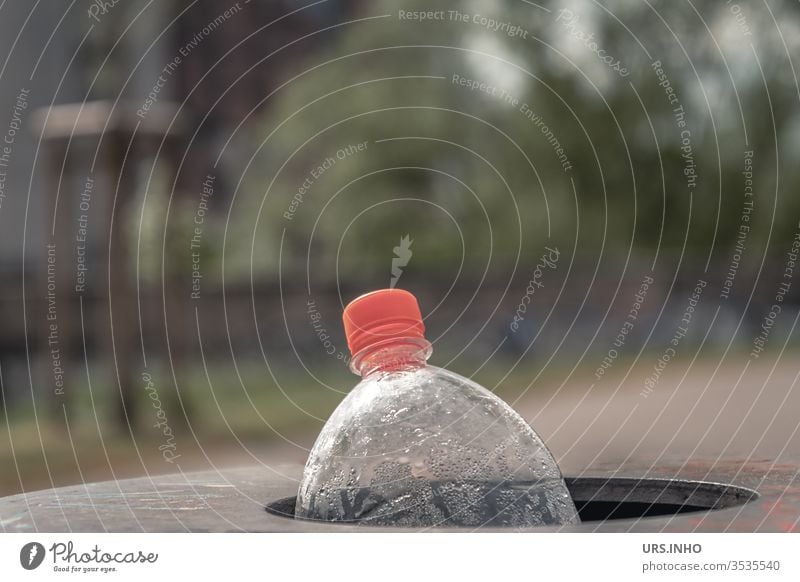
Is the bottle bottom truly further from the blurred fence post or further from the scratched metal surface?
the blurred fence post

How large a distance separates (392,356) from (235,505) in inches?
7.2

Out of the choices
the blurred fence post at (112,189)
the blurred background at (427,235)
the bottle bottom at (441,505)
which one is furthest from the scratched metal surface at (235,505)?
the blurred fence post at (112,189)

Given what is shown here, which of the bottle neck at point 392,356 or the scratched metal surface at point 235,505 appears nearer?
the scratched metal surface at point 235,505

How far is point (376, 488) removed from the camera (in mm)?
886

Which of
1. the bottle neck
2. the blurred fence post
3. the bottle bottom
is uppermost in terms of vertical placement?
the blurred fence post

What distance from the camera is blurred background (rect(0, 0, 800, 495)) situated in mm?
4219

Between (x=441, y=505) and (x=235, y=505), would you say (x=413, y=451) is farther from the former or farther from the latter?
(x=235, y=505)

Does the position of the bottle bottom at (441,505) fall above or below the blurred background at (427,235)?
below

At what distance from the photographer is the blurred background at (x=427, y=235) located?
4219 millimetres

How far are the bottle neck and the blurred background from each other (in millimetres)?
2607

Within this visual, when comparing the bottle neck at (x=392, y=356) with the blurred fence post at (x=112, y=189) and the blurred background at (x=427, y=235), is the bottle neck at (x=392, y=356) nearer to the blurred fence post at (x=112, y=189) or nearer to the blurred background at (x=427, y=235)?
the blurred background at (x=427, y=235)

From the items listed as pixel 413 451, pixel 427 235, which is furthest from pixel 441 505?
pixel 427 235

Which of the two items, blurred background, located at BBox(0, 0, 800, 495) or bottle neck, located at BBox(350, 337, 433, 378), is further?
blurred background, located at BBox(0, 0, 800, 495)

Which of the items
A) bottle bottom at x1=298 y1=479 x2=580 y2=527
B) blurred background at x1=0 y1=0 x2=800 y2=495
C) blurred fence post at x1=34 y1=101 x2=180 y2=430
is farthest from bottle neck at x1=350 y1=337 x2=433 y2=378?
blurred fence post at x1=34 y1=101 x2=180 y2=430
